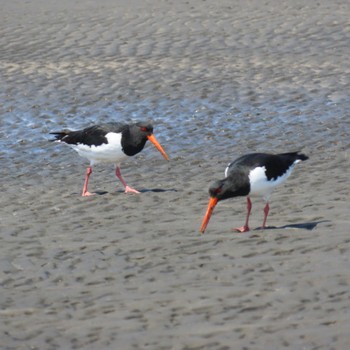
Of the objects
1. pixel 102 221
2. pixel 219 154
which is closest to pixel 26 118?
pixel 219 154

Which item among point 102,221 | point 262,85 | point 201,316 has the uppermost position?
point 201,316

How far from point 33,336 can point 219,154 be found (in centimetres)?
754

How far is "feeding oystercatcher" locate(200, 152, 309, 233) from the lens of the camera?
10672 millimetres

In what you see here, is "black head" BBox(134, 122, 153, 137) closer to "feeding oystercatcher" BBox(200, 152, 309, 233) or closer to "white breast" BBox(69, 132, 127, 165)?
"white breast" BBox(69, 132, 127, 165)

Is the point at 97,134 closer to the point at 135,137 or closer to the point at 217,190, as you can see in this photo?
the point at 135,137

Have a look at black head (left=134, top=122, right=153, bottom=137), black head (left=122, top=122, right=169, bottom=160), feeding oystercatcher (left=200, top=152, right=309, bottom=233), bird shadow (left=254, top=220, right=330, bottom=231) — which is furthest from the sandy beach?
black head (left=134, top=122, right=153, bottom=137)

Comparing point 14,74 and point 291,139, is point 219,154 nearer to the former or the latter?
point 291,139

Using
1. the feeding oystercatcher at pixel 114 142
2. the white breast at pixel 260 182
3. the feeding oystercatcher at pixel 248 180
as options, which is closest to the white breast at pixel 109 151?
the feeding oystercatcher at pixel 114 142

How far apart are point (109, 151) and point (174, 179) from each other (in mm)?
1042

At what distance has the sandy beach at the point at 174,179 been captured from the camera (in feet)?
27.2

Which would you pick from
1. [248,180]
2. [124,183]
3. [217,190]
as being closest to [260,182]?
[248,180]

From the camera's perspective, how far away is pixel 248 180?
1069 cm

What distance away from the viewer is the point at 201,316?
8258 millimetres

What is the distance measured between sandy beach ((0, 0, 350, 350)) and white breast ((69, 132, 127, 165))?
17.6 inches
